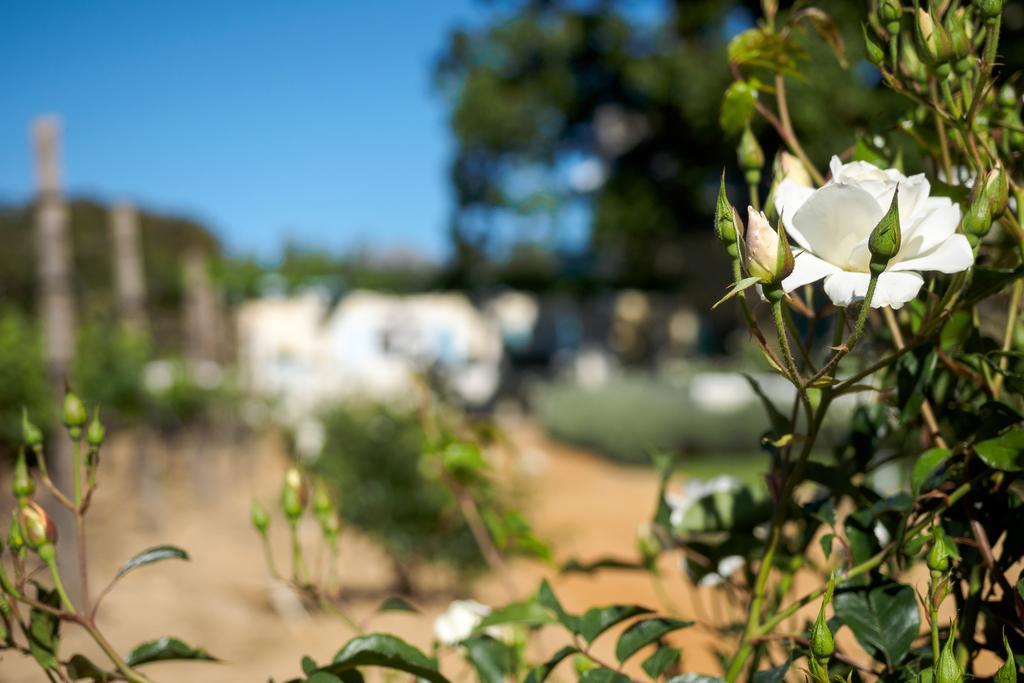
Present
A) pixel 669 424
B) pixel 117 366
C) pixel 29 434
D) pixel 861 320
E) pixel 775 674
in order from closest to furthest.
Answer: pixel 861 320, pixel 775 674, pixel 29 434, pixel 117 366, pixel 669 424

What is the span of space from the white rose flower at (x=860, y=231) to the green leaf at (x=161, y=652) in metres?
0.47

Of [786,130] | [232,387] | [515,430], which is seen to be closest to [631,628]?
[786,130]

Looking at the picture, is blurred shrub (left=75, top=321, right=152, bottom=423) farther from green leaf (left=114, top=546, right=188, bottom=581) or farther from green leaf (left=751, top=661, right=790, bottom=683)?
green leaf (left=751, top=661, right=790, bottom=683)

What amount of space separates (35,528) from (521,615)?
339 millimetres

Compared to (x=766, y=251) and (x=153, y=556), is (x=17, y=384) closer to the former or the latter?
(x=153, y=556)

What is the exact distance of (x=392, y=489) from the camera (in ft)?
16.0

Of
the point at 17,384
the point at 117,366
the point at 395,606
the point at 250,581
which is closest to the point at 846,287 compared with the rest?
the point at 395,606

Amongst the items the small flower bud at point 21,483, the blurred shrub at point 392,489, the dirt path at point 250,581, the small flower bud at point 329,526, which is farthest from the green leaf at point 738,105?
the blurred shrub at point 392,489

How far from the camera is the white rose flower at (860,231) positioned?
18.4 inches

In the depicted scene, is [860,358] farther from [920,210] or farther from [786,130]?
[920,210]

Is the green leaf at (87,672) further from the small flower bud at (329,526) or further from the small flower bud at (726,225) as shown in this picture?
the small flower bud at (726,225)

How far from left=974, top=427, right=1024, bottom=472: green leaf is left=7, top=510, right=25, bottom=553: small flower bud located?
1.98ft

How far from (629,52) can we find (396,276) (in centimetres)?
706

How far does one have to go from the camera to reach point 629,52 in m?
11.5
